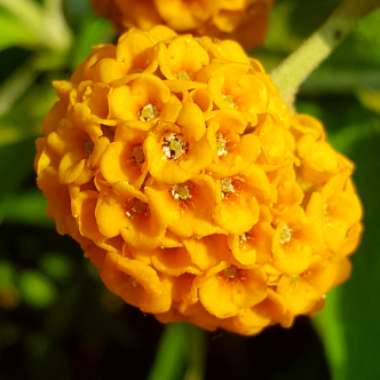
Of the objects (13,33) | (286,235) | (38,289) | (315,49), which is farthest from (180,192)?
(38,289)

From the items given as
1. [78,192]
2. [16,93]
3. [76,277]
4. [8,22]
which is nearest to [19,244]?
[76,277]

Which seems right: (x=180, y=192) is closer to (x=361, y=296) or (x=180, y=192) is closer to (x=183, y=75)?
(x=183, y=75)

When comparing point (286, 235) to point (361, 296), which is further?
point (361, 296)

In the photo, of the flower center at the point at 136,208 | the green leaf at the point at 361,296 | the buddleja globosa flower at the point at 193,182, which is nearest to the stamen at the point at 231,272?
the buddleja globosa flower at the point at 193,182

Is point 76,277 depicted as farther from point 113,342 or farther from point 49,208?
point 49,208

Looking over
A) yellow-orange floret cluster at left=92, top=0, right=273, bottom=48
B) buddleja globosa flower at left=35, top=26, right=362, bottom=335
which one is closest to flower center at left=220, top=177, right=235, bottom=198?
buddleja globosa flower at left=35, top=26, right=362, bottom=335

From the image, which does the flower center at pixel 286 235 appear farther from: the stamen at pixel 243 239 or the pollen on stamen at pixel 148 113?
the pollen on stamen at pixel 148 113
